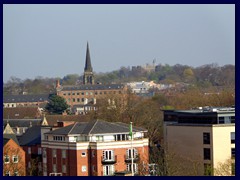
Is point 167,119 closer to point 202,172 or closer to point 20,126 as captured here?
point 202,172

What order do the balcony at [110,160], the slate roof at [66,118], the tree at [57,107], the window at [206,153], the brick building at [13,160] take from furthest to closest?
the tree at [57,107], the slate roof at [66,118], the balcony at [110,160], the window at [206,153], the brick building at [13,160]

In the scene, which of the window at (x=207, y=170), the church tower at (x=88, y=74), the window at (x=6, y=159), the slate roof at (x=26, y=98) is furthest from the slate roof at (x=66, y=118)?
the church tower at (x=88, y=74)

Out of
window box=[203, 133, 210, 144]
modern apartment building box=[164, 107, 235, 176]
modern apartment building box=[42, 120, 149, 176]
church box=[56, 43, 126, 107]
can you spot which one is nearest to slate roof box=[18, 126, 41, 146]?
modern apartment building box=[42, 120, 149, 176]

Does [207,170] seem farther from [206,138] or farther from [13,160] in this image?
[13,160]

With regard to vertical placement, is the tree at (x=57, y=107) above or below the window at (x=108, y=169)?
above

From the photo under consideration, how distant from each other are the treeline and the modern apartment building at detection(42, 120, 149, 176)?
4035 cm

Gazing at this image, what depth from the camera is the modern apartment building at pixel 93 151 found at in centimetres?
1783

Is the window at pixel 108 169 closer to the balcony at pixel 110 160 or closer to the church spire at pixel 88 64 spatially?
the balcony at pixel 110 160

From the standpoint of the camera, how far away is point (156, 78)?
9275 centimetres

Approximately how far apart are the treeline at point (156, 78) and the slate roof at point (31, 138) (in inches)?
1473

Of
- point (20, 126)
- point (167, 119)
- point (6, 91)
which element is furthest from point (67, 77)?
point (167, 119)

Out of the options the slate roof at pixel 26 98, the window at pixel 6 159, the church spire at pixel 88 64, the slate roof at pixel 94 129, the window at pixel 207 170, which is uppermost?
the church spire at pixel 88 64

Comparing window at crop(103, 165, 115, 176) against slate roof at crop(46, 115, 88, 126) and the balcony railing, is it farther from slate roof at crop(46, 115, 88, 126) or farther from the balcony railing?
slate roof at crop(46, 115, 88, 126)

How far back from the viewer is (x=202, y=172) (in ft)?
51.9
